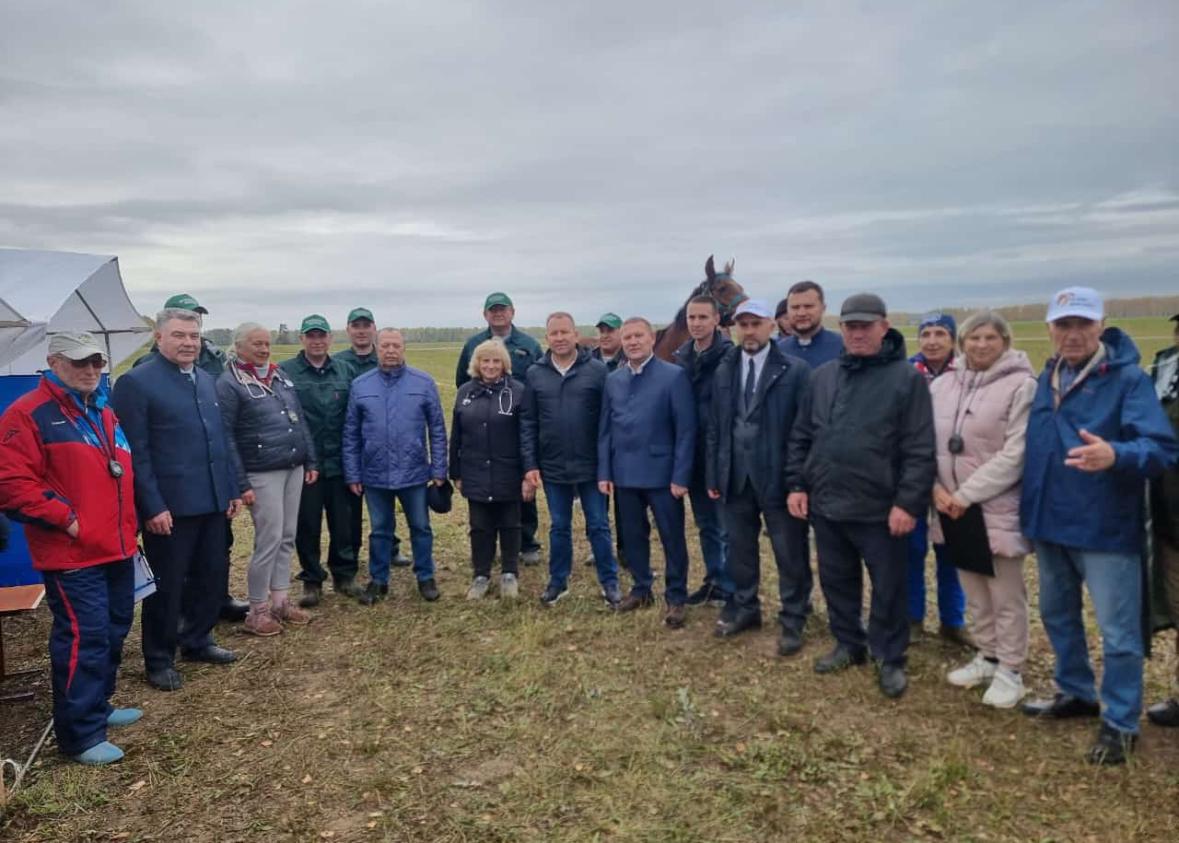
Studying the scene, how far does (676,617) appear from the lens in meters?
5.78

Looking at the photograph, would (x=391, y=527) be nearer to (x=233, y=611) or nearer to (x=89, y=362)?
(x=233, y=611)

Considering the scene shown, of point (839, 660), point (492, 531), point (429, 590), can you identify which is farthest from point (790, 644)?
point (429, 590)

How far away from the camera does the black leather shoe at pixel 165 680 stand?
495cm

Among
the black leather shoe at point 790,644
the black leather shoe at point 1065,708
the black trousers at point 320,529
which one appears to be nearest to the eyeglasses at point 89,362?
the black trousers at point 320,529

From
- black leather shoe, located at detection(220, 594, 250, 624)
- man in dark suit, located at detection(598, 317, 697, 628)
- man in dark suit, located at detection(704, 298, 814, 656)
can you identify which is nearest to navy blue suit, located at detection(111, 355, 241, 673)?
black leather shoe, located at detection(220, 594, 250, 624)

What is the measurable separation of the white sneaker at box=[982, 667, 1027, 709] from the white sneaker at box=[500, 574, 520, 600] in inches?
147

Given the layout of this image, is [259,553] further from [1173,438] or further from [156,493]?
[1173,438]

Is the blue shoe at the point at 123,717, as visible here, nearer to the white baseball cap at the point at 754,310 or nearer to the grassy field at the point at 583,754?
the grassy field at the point at 583,754

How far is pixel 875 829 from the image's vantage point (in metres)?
3.34

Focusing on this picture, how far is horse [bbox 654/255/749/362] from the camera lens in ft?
25.7

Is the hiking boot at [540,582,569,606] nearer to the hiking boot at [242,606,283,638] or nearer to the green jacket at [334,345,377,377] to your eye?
the hiking boot at [242,606,283,638]

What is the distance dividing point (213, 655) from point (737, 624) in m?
3.94

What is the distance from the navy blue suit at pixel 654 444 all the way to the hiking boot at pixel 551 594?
1.03m

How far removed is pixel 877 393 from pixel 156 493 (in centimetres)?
462
